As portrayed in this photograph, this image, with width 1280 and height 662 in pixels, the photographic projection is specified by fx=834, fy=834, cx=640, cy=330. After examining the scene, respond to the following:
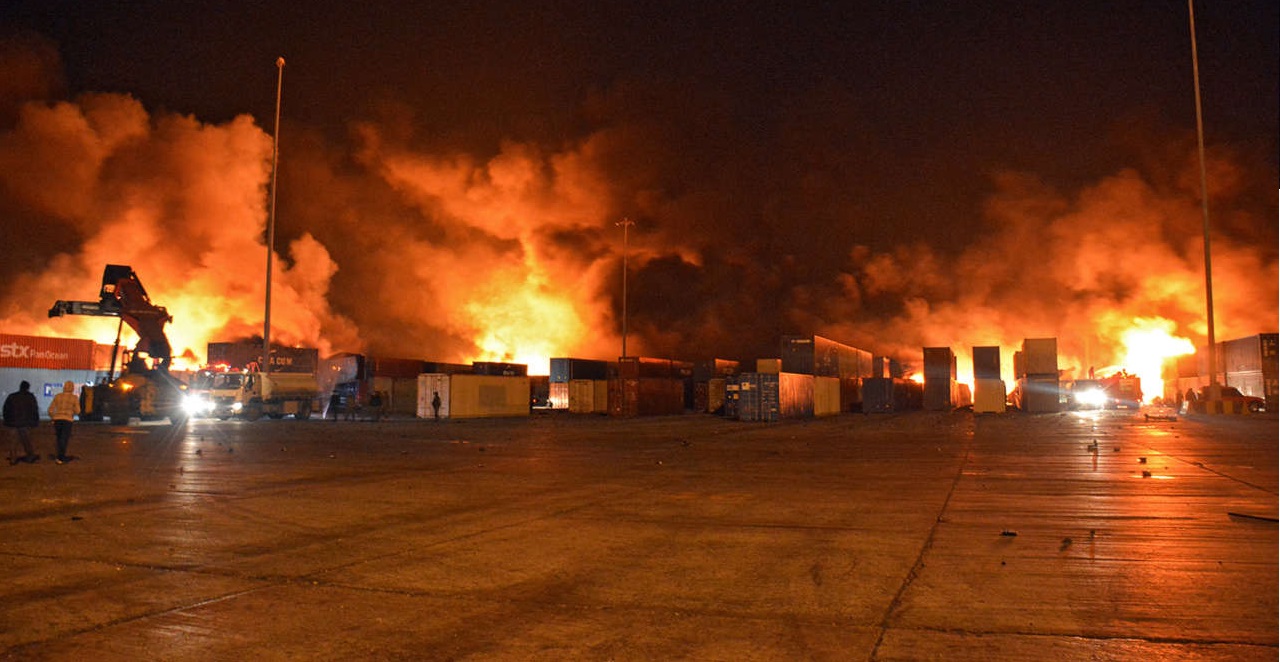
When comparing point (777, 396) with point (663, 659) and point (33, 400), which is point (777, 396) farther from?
point (663, 659)

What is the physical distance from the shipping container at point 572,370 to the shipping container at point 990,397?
2176 cm

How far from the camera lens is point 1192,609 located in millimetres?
5348

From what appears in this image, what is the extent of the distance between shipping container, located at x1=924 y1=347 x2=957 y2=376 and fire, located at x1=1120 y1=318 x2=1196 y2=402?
2116cm

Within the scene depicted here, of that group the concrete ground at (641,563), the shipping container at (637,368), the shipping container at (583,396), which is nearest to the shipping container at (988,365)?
the shipping container at (637,368)

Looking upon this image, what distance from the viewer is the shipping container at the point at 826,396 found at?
45009mm

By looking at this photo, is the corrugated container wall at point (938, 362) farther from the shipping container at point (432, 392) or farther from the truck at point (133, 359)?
the truck at point (133, 359)

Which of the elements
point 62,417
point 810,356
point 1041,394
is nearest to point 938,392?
point 1041,394

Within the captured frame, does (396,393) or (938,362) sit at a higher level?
(938,362)

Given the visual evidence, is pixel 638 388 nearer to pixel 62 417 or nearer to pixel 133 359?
pixel 133 359

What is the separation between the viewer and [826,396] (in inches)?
1868

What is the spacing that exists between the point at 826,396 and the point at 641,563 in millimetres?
41824

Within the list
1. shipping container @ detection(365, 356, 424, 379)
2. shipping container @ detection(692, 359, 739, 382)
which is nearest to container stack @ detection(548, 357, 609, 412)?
shipping container @ detection(692, 359, 739, 382)

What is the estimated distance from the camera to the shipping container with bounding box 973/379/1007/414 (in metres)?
47.5

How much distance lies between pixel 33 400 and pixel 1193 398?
55.2 m
